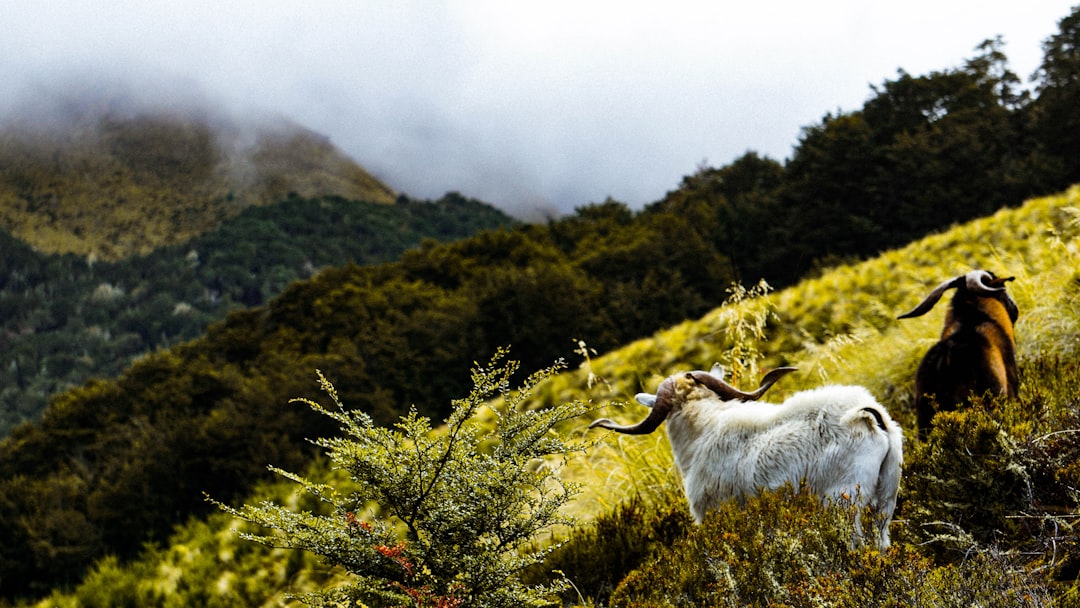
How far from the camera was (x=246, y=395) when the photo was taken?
16469 millimetres

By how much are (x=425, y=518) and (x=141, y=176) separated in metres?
110

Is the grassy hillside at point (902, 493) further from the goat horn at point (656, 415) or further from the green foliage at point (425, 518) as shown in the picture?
the green foliage at point (425, 518)

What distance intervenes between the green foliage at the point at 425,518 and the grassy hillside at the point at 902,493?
1.72 ft

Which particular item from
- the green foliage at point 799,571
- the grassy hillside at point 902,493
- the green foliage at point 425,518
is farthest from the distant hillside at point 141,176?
the green foliage at point 799,571

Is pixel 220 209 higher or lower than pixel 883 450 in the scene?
higher

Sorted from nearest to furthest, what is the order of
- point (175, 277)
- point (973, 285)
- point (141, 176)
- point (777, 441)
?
1. point (777, 441)
2. point (973, 285)
3. point (175, 277)
4. point (141, 176)

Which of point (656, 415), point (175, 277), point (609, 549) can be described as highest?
point (175, 277)

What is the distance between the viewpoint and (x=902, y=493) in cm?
317

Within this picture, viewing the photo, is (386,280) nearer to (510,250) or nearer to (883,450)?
(510,250)

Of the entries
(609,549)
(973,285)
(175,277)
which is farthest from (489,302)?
(175,277)

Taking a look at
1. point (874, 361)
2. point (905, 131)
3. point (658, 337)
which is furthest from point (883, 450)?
point (905, 131)

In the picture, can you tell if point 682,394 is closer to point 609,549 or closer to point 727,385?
point 727,385

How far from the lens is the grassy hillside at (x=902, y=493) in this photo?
2.08 metres

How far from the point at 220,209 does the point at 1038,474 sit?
9353 centimetres
